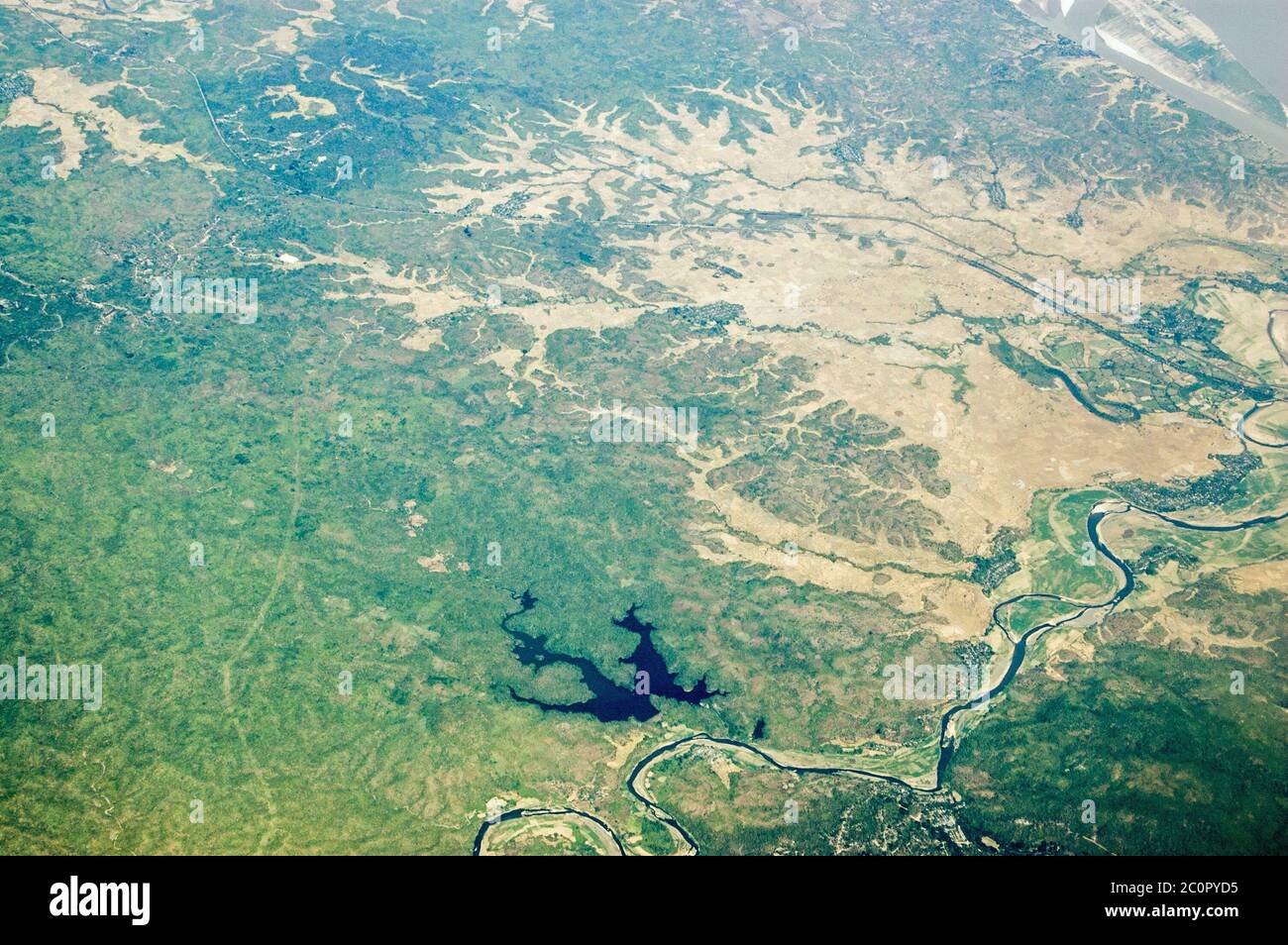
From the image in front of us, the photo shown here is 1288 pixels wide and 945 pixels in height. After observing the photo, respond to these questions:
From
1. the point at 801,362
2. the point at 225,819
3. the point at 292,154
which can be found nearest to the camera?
the point at 225,819

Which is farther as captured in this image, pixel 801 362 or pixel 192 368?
pixel 801 362

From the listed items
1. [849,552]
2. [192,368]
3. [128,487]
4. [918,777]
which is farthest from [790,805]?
[192,368]

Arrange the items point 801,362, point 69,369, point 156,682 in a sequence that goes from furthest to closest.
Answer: point 801,362 < point 69,369 < point 156,682

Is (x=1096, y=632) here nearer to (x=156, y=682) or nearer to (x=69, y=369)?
(x=156, y=682)

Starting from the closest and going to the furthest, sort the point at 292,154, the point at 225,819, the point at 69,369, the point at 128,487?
the point at 225,819, the point at 128,487, the point at 69,369, the point at 292,154

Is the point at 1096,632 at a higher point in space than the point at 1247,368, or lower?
lower

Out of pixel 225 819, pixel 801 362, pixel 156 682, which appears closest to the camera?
pixel 225 819

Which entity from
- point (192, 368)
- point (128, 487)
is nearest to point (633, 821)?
point (128, 487)

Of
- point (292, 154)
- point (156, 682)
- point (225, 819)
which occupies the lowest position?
point (225, 819)

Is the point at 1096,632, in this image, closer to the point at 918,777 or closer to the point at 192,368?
the point at 918,777
